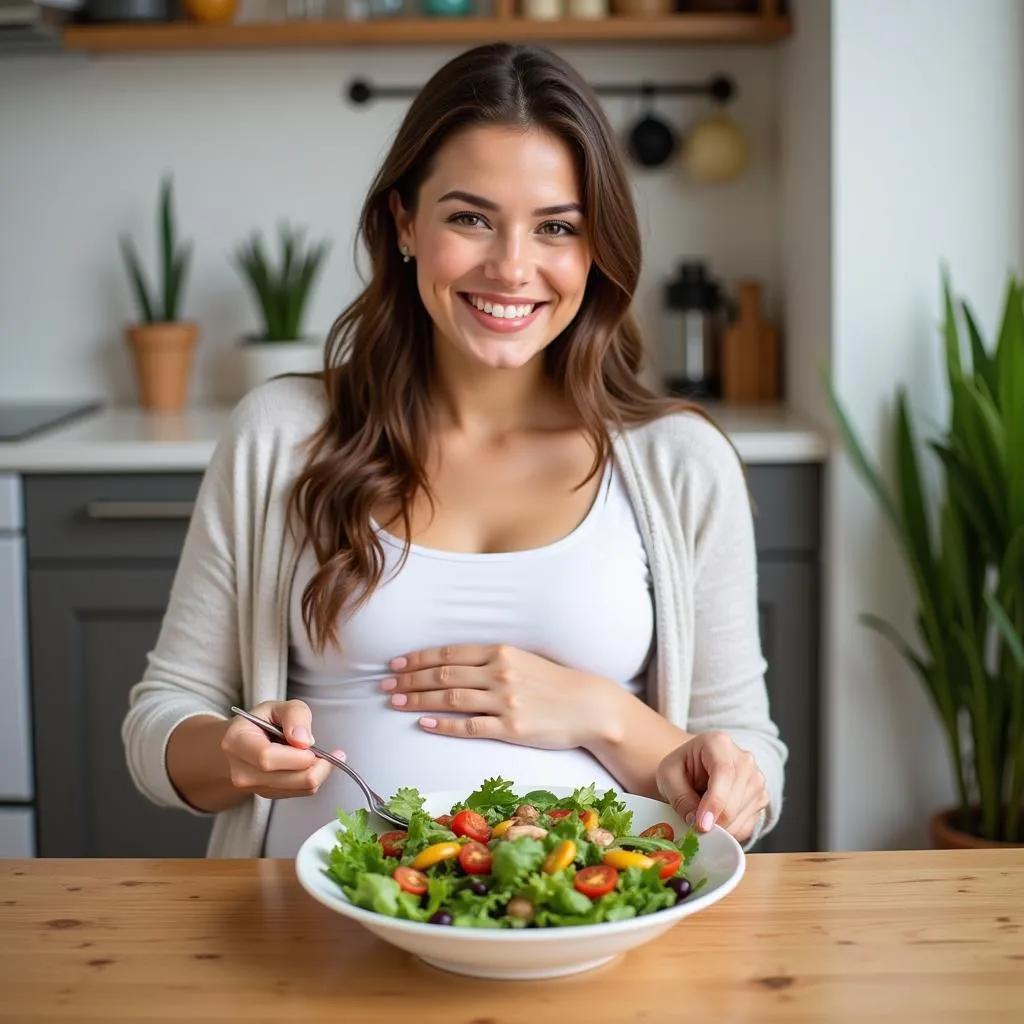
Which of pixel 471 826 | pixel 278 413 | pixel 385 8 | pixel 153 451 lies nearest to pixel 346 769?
pixel 471 826

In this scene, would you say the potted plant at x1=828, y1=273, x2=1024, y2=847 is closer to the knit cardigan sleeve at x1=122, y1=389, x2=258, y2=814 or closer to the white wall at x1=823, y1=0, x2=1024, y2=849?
the white wall at x1=823, y1=0, x2=1024, y2=849

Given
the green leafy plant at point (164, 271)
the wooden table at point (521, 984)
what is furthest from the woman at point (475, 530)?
the green leafy plant at point (164, 271)

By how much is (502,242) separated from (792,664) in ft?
4.32

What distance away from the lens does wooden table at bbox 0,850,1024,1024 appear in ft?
3.06

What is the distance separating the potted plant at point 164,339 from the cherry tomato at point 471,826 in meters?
2.12

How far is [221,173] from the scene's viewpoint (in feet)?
10.3

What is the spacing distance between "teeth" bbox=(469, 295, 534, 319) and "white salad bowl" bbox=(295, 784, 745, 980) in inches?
27.3

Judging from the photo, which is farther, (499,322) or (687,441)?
(687,441)

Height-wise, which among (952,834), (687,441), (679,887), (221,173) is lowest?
(952,834)

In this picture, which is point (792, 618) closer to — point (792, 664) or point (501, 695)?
point (792, 664)

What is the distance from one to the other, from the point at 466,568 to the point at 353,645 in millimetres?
143

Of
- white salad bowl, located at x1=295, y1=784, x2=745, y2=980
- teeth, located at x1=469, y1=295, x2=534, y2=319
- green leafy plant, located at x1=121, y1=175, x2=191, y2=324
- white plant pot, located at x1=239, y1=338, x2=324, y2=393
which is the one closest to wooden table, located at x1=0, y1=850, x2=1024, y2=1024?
white salad bowl, located at x1=295, y1=784, x2=745, y2=980

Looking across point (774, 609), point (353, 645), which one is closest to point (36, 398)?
point (774, 609)

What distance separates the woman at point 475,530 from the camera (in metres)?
1.53
